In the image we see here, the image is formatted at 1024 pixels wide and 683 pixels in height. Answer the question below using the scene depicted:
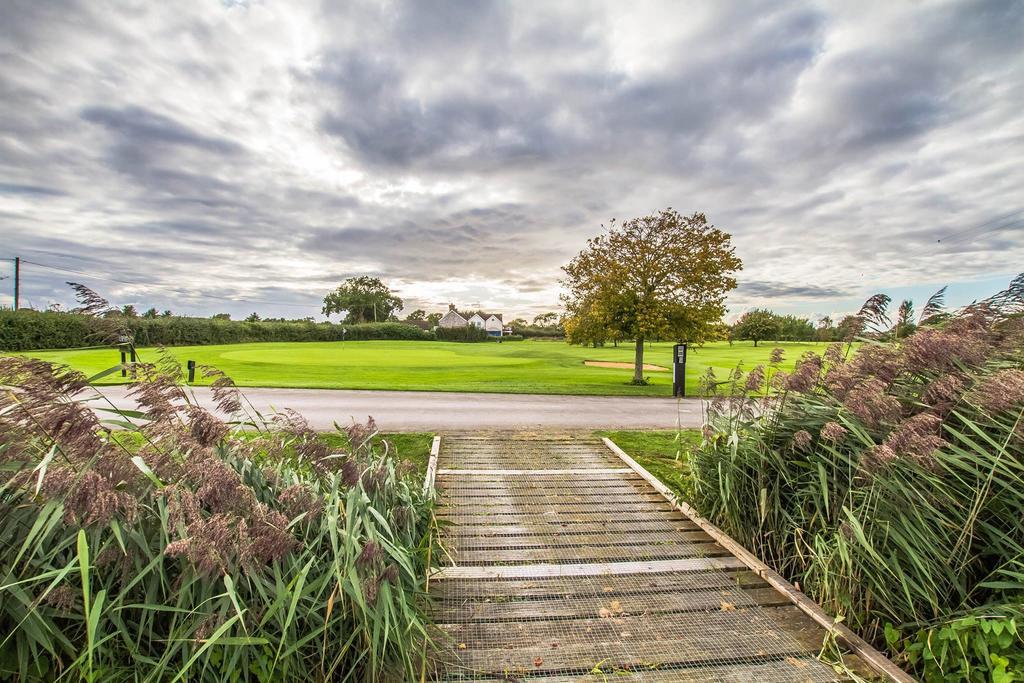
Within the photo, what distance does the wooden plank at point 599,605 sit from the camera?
2537 millimetres

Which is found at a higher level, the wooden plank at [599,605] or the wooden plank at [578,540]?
the wooden plank at [599,605]

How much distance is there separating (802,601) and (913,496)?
3.08ft

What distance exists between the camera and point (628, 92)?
1042cm

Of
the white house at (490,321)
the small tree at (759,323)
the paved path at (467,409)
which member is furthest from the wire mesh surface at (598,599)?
the white house at (490,321)

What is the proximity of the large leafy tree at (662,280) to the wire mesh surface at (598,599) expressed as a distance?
972 cm

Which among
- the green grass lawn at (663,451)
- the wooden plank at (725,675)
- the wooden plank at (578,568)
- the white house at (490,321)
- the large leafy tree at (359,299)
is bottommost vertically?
the green grass lawn at (663,451)

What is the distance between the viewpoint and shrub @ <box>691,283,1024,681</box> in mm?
2168

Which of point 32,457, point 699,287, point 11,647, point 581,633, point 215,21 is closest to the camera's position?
point 11,647

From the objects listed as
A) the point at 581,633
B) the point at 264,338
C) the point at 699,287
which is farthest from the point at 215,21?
the point at 264,338

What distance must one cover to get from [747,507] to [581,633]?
204 centimetres

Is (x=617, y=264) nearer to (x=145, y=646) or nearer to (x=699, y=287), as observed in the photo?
(x=699, y=287)

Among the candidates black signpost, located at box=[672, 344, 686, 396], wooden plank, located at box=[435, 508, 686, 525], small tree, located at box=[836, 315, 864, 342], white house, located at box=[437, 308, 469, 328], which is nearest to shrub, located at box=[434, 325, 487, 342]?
white house, located at box=[437, 308, 469, 328]

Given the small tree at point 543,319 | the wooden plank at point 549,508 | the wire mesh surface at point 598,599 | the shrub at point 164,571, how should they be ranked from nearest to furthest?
the shrub at point 164,571, the wire mesh surface at point 598,599, the wooden plank at point 549,508, the small tree at point 543,319

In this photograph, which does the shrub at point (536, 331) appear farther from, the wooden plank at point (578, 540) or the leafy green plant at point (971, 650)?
the leafy green plant at point (971, 650)
